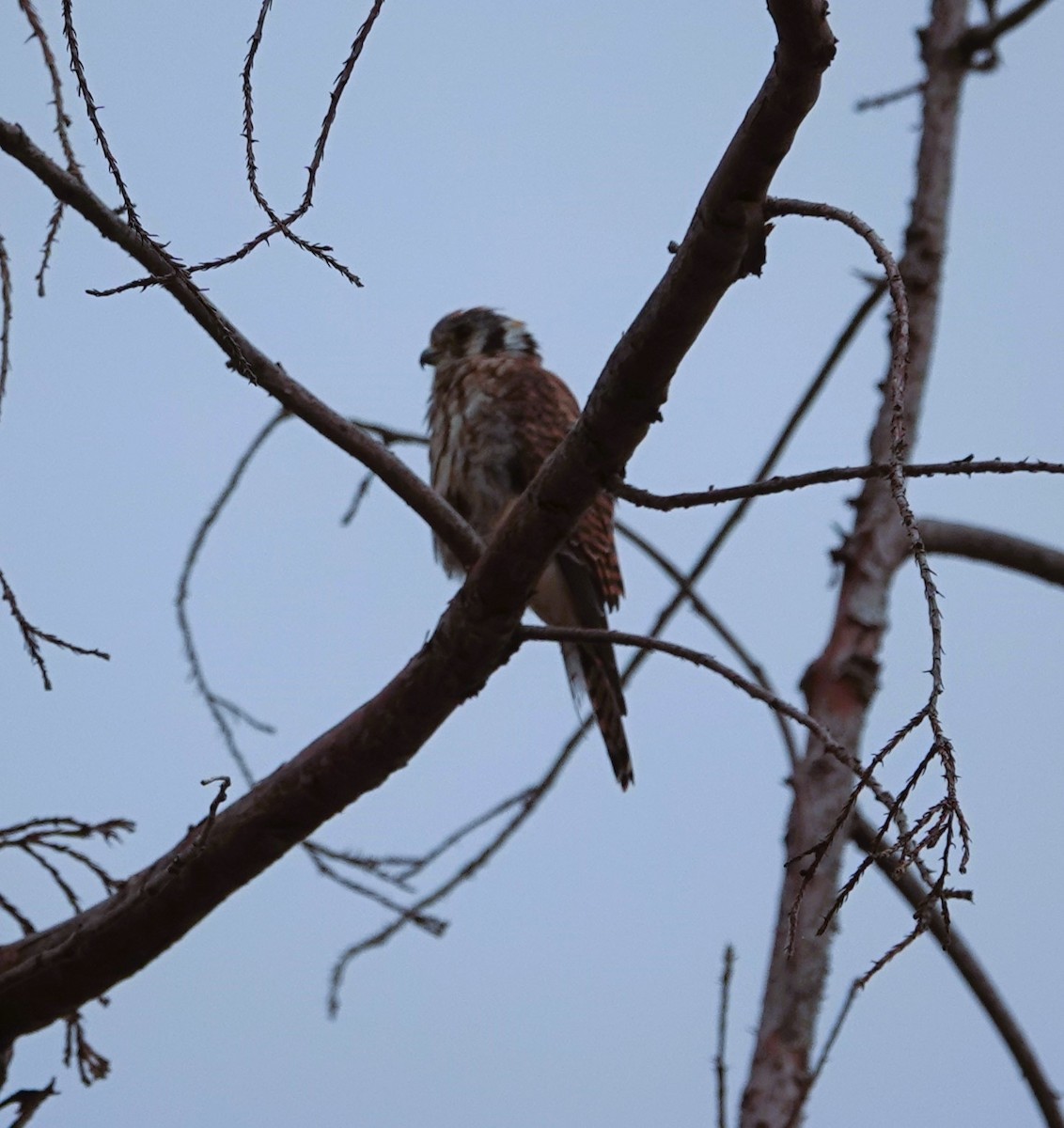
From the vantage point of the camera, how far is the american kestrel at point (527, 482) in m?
4.16

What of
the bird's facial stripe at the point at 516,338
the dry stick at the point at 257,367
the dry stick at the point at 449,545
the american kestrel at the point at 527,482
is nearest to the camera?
the dry stick at the point at 449,545

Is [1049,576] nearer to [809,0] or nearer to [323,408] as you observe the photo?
[323,408]

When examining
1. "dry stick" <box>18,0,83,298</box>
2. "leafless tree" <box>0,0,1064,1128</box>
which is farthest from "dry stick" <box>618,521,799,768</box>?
"dry stick" <box>18,0,83,298</box>

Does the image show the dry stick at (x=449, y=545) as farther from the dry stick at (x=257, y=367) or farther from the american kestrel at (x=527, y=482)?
the american kestrel at (x=527, y=482)

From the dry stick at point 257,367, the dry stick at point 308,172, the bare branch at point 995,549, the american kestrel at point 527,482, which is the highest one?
the american kestrel at point 527,482

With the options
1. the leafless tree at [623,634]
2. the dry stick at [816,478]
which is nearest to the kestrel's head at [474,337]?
the leafless tree at [623,634]

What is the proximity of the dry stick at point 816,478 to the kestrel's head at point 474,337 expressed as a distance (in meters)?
3.14

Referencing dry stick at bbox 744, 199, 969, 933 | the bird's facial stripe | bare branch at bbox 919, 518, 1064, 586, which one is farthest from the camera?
the bird's facial stripe

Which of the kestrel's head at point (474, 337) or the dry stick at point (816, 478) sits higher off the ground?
the kestrel's head at point (474, 337)

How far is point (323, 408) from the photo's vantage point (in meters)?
2.42

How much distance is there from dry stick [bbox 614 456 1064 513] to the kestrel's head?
3142 millimetres

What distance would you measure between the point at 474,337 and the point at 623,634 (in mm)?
3215

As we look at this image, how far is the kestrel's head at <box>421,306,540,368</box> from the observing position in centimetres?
514

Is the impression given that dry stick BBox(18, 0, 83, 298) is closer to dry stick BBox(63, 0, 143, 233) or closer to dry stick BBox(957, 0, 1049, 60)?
dry stick BBox(63, 0, 143, 233)
